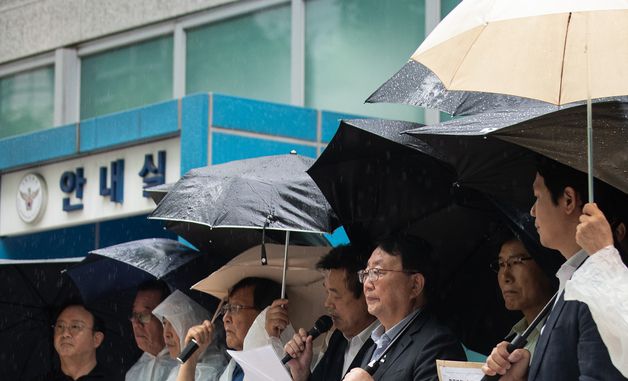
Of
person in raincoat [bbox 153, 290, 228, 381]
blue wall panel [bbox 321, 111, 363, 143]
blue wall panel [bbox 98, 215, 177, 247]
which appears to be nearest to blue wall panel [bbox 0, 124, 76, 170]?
blue wall panel [bbox 98, 215, 177, 247]

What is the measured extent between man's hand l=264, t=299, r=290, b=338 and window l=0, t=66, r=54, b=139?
1003cm

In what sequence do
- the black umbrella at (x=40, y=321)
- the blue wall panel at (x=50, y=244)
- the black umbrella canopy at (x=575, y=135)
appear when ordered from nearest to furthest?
the black umbrella canopy at (x=575, y=135), the black umbrella at (x=40, y=321), the blue wall panel at (x=50, y=244)

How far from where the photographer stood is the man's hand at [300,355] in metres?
7.12

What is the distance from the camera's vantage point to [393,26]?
1348cm

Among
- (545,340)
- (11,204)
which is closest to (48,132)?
(11,204)

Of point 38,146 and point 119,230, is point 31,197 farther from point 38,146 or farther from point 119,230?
point 119,230

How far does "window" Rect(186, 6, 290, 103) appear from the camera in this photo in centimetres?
1447

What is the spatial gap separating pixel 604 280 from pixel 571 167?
77cm

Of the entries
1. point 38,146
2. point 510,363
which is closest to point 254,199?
point 510,363

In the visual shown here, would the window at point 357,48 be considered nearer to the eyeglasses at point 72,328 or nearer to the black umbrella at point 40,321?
the black umbrella at point 40,321

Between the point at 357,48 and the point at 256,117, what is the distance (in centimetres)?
214

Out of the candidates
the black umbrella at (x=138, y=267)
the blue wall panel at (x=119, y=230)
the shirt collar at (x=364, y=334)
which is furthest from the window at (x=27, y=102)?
the shirt collar at (x=364, y=334)

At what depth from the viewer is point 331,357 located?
279 inches

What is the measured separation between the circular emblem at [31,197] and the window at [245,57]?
2.01m
